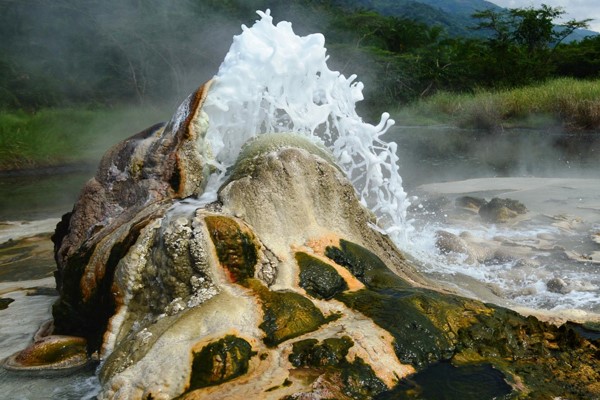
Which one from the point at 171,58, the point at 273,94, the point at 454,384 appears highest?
the point at 171,58

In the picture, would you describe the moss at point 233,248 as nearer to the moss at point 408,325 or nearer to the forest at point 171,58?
the moss at point 408,325

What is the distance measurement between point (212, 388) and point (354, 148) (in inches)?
110

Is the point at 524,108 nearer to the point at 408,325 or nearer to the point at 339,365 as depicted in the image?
the point at 408,325

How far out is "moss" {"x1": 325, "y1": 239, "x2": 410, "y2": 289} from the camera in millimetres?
3505

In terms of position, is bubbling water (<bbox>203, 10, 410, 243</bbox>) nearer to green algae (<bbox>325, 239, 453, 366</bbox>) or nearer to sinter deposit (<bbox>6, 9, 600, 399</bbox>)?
sinter deposit (<bbox>6, 9, 600, 399</bbox>)

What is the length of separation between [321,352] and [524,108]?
1943 cm

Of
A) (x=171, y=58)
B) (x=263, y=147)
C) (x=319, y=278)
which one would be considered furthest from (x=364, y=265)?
(x=171, y=58)

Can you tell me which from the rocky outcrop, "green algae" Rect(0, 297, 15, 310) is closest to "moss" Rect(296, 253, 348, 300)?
the rocky outcrop

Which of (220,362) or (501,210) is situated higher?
(220,362)

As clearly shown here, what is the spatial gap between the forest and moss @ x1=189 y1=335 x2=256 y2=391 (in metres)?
20.3

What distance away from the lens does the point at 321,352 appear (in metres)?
2.64

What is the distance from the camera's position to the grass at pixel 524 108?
18266 millimetres

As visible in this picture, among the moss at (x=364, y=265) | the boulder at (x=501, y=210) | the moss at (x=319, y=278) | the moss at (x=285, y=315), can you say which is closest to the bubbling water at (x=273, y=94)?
the moss at (x=364, y=265)

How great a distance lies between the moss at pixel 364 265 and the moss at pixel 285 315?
550mm
